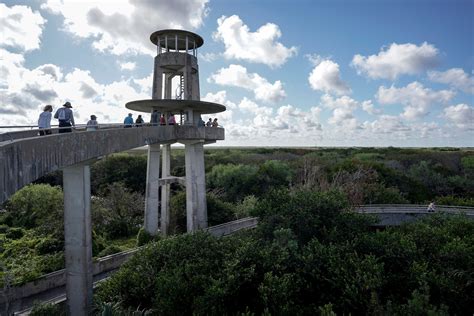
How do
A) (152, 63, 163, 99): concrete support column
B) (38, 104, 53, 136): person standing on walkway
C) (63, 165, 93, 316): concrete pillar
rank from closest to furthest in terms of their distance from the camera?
(38, 104, 53, 136): person standing on walkway, (63, 165, 93, 316): concrete pillar, (152, 63, 163, 99): concrete support column

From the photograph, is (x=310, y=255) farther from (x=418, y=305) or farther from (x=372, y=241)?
(x=418, y=305)

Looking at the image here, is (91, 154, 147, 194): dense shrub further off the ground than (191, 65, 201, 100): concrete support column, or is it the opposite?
(191, 65, 201, 100): concrete support column

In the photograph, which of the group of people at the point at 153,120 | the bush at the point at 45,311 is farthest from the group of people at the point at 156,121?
the bush at the point at 45,311

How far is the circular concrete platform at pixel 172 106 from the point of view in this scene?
1908 centimetres

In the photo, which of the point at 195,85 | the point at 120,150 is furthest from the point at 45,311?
the point at 195,85

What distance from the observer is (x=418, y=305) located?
8805 mm

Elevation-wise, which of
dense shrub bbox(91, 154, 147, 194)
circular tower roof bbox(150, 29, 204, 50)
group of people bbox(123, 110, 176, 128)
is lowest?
dense shrub bbox(91, 154, 147, 194)

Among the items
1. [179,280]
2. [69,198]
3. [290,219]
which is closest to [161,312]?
[179,280]

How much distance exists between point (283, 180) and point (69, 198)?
27707mm

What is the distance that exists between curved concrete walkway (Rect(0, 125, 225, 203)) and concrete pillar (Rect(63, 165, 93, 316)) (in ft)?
4.15

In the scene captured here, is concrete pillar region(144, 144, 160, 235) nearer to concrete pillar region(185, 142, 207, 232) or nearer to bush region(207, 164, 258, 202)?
concrete pillar region(185, 142, 207, 232)

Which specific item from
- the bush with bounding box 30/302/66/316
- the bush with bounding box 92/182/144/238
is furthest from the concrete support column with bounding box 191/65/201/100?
the bush with bounding box 30/302/66/316

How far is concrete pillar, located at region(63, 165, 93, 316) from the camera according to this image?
1181 centimetres

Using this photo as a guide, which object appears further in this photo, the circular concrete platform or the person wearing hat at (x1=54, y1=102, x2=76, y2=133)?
the circular concrete platform
